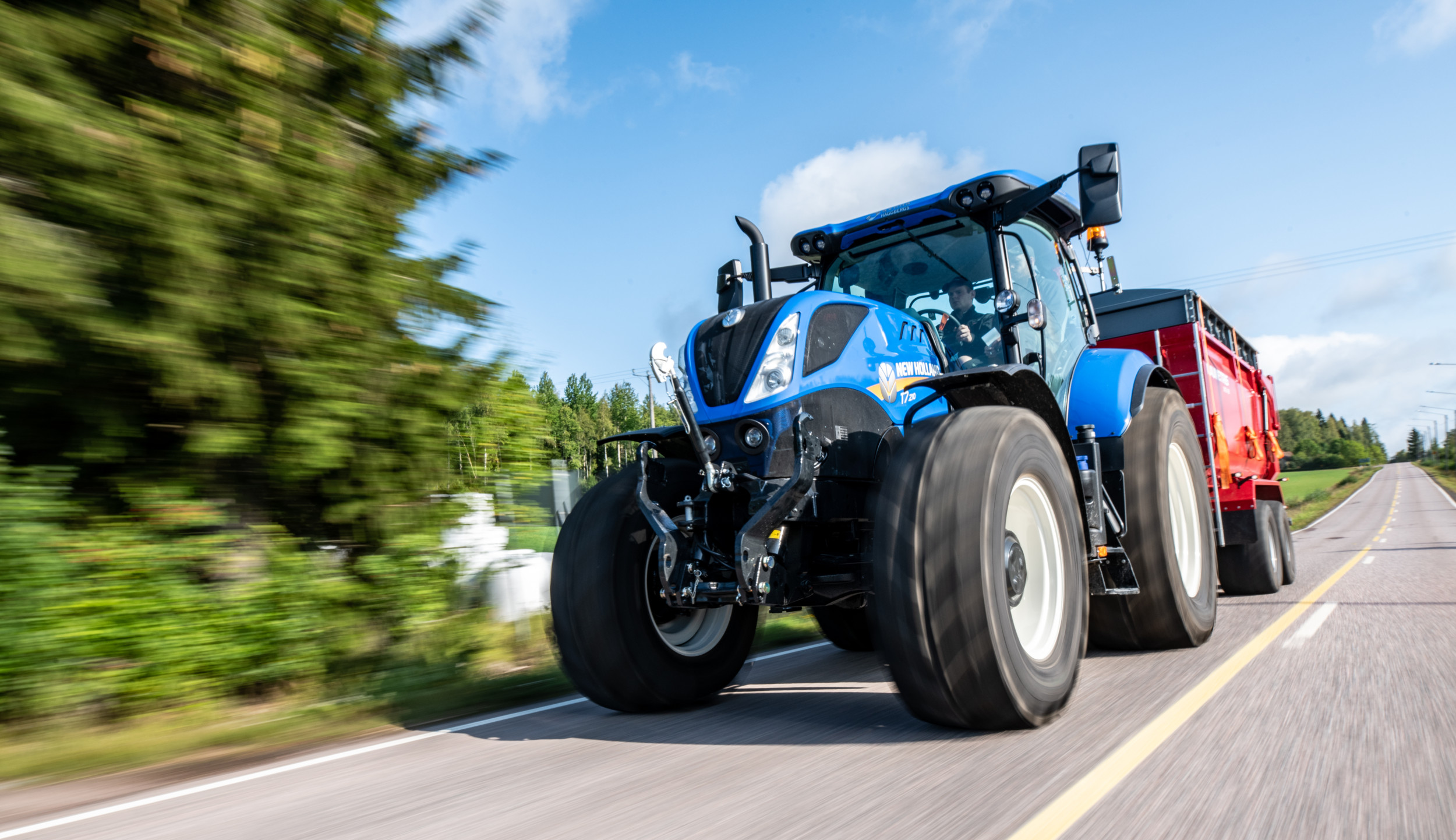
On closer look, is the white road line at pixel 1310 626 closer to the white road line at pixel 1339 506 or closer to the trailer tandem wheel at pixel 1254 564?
the trailer tandem wheel at pixel 1254 564

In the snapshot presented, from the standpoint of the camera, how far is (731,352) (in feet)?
14.4

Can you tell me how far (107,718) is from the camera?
4.87 m

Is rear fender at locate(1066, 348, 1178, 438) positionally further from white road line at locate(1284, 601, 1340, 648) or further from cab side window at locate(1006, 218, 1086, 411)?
white road line at locate(1284, 601, 1340, 648)

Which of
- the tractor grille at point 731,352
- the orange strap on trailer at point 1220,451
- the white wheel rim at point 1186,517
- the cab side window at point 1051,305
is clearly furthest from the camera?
the orange strap on trailer at point 1220,451

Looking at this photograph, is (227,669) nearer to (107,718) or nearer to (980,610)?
(107,718)

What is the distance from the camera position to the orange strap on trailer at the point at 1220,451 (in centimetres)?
836

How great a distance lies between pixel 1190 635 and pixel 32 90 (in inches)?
272

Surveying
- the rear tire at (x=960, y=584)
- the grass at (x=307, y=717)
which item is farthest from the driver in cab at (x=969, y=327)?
A: the grass at (x=307, y=717)

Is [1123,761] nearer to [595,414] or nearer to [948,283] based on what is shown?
[948,283]

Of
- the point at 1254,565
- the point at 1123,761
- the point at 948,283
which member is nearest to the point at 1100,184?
the point at 948,283

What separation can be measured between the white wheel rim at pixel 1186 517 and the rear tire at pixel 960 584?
2636 millimetres

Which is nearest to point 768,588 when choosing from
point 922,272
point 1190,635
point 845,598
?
point 845,598

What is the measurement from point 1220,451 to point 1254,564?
1.56 meters

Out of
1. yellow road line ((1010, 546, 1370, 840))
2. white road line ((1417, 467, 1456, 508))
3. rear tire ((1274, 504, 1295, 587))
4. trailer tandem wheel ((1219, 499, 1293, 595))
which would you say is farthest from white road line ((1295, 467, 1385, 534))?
yellow road line ((1010, 546, 1370, 840))
